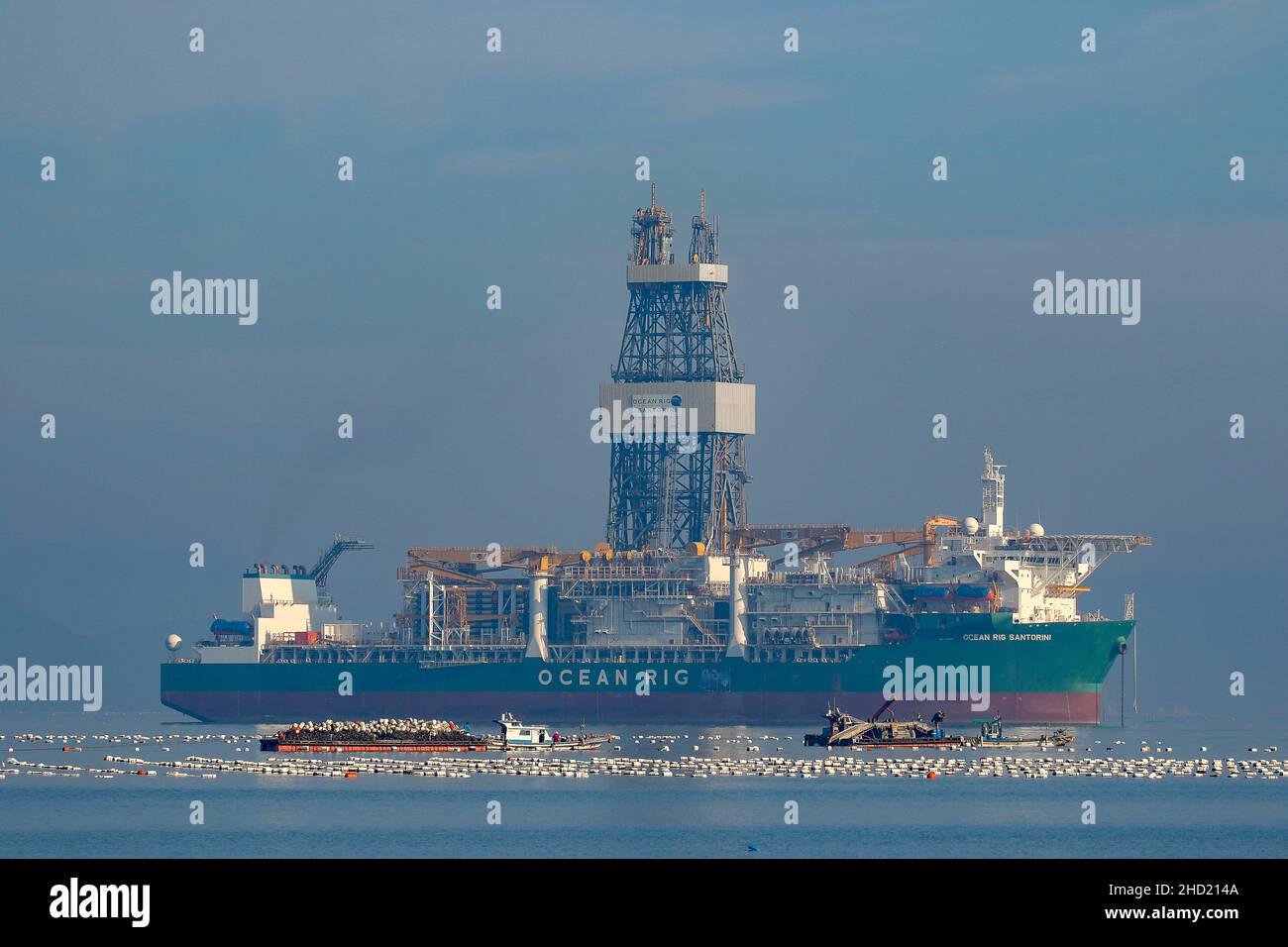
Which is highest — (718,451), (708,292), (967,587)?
(708,292)

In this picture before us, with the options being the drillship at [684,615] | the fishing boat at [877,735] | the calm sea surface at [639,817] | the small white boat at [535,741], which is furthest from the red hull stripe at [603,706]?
the calm sea surface at [639,817]

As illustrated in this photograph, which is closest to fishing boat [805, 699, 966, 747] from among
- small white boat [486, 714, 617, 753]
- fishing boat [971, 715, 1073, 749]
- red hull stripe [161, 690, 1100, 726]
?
fishing boat [971, 715, 1073, 749]

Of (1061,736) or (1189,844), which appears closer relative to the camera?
(1189,844)

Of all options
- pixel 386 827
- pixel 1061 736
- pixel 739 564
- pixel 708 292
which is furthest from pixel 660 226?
pixel 386 827

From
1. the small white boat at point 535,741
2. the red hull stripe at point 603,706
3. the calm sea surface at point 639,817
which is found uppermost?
the red hull stripe at point 603,706

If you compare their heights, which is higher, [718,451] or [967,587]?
[718,451]

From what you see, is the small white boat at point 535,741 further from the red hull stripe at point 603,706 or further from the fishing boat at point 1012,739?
the fishing boat at point 1012,739

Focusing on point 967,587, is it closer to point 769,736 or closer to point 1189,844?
point 769,736
